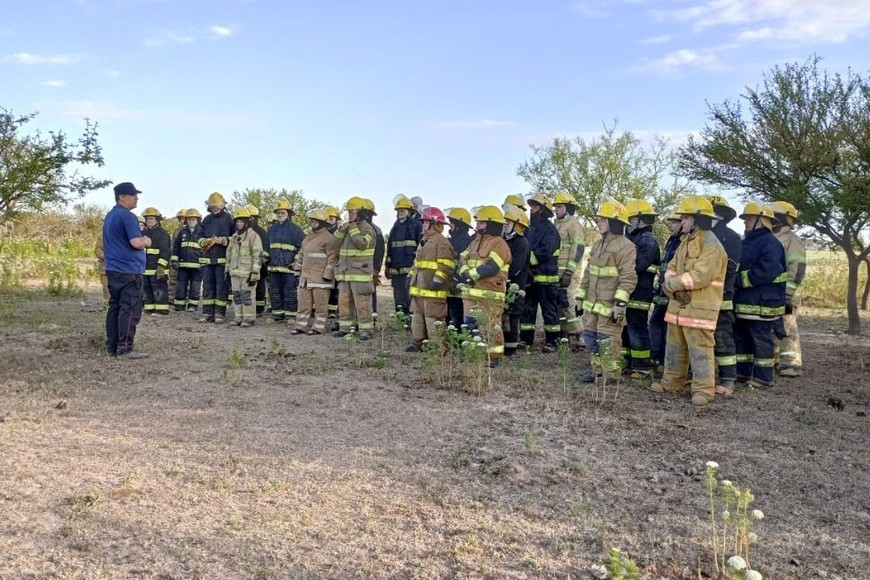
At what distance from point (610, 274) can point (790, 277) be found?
2704 millimetres

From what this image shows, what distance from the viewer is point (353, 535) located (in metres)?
4.11

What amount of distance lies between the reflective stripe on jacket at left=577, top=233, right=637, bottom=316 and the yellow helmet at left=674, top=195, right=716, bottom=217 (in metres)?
0.78

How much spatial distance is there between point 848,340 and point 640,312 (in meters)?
5.86

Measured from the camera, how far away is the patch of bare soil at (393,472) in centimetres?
388

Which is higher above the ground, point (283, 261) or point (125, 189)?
point (125, 189)

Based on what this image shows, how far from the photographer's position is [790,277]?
8867mm

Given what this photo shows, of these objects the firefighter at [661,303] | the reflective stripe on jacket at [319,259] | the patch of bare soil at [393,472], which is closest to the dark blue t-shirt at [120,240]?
the patch of bare soil at [393,472]

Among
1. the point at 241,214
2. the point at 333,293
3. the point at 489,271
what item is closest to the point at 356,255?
the point at 333,293

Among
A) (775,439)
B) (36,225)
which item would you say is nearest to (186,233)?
(775,439)

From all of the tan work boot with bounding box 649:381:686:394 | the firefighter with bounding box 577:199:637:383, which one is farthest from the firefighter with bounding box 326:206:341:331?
the tan work boot with bounding box 649:381:686:394

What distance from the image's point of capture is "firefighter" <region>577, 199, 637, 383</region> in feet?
25.4

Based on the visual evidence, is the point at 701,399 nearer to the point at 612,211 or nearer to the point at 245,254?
the point at 612,211

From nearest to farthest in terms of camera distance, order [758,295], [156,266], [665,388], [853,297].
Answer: [665,388] < [758,295] < [853,297] < [156,266]

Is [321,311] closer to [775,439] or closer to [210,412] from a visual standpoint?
[210,412]
